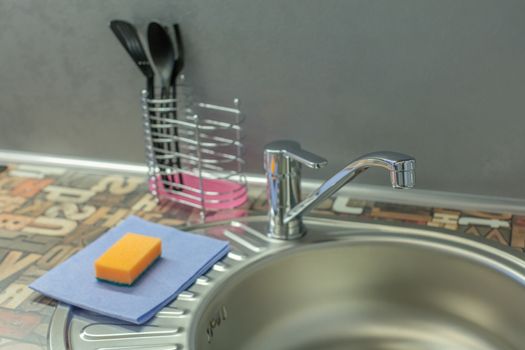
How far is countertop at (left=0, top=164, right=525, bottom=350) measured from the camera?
0.84m

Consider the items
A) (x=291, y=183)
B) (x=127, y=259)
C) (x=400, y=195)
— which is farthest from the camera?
(x=400, y=195)

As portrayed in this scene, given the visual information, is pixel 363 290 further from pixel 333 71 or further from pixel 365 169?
pixel 333 71

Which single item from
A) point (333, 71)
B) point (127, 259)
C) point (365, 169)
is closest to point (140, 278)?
point (127, 259)

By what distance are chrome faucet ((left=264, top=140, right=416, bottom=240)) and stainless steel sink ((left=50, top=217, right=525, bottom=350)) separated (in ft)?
0.10

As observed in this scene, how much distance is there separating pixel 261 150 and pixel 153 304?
1.37ft

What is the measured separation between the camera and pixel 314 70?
1039 millimetres

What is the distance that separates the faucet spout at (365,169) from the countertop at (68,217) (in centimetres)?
11

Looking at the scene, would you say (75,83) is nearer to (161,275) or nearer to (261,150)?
(261,150)

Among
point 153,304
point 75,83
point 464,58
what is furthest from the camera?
point 75,83

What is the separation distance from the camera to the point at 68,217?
1.08 meters

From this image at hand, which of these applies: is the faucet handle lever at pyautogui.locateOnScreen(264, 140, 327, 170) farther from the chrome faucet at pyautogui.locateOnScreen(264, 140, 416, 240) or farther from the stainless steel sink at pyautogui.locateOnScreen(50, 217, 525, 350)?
the stainless steel sink at pyautogui.locateOnScreen(50, 217, 525, 350)

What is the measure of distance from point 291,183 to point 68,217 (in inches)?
16.7

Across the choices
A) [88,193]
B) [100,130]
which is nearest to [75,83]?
[100,130]

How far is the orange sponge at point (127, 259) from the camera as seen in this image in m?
0.83
